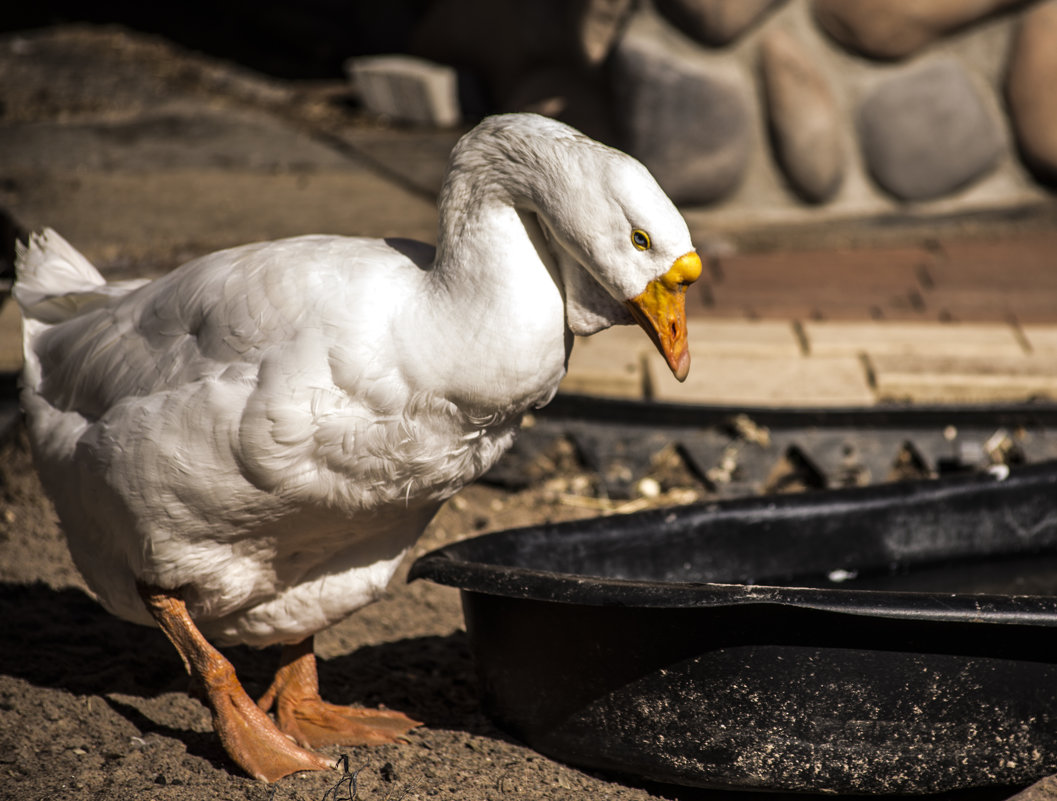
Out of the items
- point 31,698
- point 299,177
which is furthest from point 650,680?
point 299,177

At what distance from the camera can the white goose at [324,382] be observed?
5.71 ft

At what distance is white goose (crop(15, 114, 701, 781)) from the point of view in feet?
5.71

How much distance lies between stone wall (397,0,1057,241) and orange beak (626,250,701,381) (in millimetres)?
3029

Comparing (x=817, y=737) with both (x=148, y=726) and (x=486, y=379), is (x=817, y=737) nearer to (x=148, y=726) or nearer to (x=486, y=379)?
(x=486, y=379)

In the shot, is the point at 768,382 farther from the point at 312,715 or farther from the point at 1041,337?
the point at 312,715

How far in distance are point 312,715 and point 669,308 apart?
119 cm

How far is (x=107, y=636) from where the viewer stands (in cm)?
269

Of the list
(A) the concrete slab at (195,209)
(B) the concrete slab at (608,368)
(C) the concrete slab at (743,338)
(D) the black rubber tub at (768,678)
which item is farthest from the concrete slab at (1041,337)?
(A) the concrete slab at (195,209)

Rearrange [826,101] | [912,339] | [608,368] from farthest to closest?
[826,101] → [912,339] → [608,368]

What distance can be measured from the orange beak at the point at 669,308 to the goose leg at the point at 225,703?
102 centimetres

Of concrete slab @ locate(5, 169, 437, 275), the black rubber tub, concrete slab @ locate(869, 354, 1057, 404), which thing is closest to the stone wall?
concrete slab @ locate(5, 169, 437, 275)

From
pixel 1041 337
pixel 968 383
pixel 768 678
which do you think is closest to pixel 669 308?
pixel 768 678

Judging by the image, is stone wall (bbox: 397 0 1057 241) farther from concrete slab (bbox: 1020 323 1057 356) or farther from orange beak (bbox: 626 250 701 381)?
orange beak (bbox: 626 250 701 381)

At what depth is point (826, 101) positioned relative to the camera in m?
4.65
